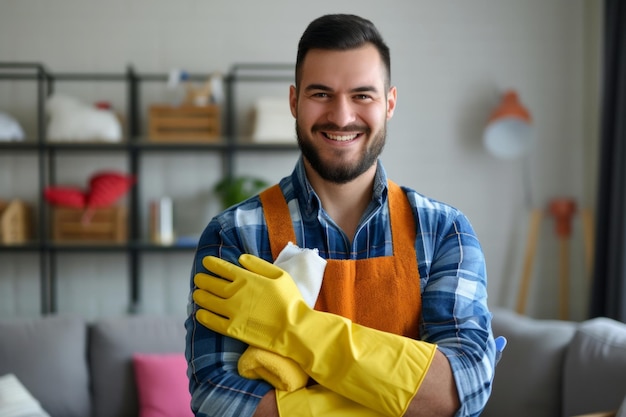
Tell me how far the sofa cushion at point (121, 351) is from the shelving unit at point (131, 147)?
34.0 inches

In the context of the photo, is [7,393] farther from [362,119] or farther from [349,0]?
[349,0]

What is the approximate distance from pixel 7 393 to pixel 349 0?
9.21 feet

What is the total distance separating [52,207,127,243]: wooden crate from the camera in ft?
12.7

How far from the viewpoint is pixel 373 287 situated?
124cm

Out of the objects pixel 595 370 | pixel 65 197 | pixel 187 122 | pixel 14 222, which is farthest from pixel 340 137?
pixel 14 222

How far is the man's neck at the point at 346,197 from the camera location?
1308mm

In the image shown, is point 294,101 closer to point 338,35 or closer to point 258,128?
point 338,35

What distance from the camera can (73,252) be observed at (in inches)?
163

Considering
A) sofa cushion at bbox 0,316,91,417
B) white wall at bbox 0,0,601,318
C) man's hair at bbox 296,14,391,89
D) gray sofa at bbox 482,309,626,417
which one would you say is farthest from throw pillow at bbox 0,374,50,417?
man's hair at bbox 296,14,391,89

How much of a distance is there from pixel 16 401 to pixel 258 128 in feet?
6.03

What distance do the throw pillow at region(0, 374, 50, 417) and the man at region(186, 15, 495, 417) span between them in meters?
1.76

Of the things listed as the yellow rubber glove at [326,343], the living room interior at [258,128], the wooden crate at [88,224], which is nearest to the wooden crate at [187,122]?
the living room interior at [258,128]

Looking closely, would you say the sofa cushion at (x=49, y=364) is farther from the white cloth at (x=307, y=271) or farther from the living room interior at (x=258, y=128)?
the white cloth at (x=307, y=271)

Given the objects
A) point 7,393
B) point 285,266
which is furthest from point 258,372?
point 7,393
